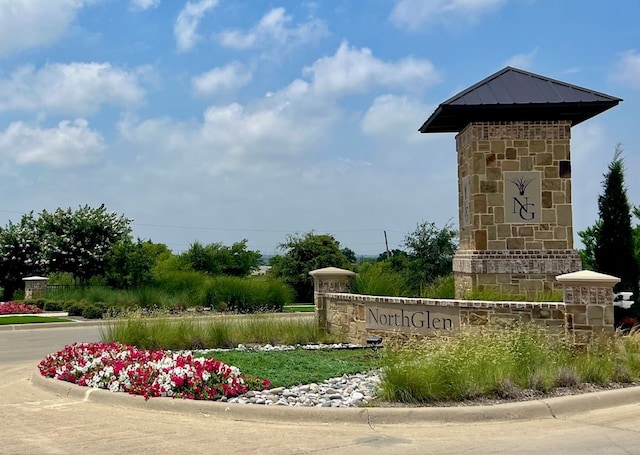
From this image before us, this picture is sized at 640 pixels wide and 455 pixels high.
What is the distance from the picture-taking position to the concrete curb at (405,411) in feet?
25.1

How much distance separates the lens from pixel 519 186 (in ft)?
51.7

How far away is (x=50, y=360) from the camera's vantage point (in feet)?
37.0

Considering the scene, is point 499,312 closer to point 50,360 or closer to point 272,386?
point 272,386

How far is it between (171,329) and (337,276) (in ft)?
12.9

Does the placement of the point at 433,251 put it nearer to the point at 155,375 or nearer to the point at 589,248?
the point at 589,248

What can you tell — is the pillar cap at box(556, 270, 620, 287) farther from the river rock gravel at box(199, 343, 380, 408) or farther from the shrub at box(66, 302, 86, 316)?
the shrub at box(66, 302, 86, 316)

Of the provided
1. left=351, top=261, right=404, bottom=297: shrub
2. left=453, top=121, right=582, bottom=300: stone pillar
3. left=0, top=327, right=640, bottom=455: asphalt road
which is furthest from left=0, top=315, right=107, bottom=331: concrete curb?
left=0, top=327, right=640, bottom=455: asphalt road

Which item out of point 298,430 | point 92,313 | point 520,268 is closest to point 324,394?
point 298,430

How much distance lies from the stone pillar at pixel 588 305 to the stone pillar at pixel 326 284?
19.6ft

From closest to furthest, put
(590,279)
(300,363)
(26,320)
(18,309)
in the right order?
1. (590,279)
2. (300,363)
3. (26,320)
4. (18,309)

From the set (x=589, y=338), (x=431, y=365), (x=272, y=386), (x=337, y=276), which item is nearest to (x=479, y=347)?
(x=431, y=365)

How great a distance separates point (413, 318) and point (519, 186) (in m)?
4.87

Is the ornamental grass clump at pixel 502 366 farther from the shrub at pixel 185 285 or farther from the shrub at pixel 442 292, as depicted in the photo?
the shrub at pixel 185 285

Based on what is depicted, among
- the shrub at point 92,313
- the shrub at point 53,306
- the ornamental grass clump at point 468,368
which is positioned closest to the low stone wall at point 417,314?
the ornamental grass clump at point 468,368
